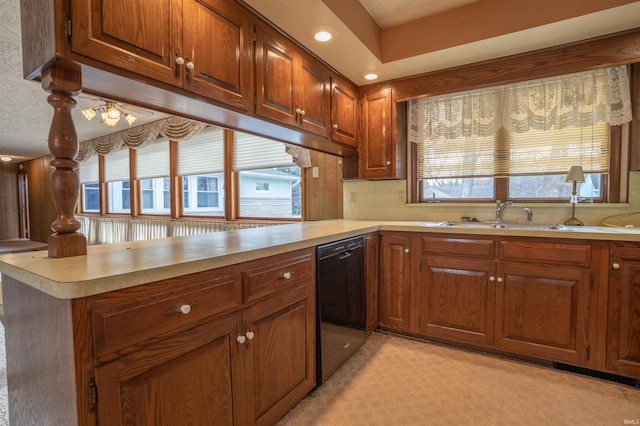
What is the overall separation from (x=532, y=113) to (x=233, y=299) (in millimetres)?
2628

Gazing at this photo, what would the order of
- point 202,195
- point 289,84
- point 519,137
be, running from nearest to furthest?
point 289,84 → point 519,137 → point 202,195

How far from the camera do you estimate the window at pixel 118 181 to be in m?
5.82

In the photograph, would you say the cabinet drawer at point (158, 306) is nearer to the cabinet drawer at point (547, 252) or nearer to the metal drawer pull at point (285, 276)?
the metal drawer pull at point (285, 276)

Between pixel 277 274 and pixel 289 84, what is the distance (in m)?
1.29

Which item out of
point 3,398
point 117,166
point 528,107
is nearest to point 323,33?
point 528,107

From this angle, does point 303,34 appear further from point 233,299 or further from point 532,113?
point 532,113

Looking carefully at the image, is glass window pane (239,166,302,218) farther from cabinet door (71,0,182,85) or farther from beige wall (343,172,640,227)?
cabinet door (71,0,182,85)

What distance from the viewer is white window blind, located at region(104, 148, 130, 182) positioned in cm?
577

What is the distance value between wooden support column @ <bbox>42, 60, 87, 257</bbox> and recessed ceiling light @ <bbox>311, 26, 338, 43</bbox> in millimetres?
1370

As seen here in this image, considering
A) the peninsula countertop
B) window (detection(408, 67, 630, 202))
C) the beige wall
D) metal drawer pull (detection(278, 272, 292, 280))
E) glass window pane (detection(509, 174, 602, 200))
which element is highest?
window (detection(408, 67, 630, 202))

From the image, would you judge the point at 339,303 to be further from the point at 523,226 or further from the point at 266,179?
the point at 266,179

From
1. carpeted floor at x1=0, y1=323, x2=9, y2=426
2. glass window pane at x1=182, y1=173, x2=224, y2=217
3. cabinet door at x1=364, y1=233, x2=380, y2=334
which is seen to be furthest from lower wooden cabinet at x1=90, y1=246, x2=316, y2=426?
glass window pane at x1=182, y1=173, x2=224, y2=217

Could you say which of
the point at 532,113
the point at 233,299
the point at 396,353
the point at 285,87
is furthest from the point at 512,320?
the point at 285,87

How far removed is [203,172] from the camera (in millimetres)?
4488
